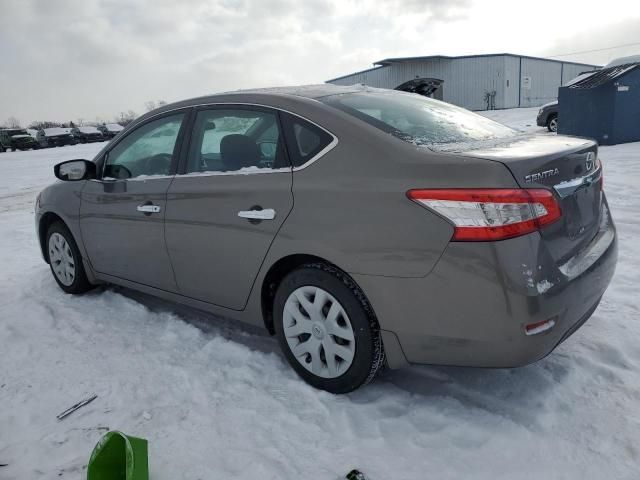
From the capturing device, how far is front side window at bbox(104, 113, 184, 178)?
3.34m

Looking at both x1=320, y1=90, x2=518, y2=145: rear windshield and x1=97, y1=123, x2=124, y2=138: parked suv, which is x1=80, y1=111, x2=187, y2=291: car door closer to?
x1=320, y1=90, x2=518, y2=145: rear windshield

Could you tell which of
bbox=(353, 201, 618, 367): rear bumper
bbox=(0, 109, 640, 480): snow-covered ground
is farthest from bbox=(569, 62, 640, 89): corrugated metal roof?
bbox=(353, 201, 618, 367): rear bumper

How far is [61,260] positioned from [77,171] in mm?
946

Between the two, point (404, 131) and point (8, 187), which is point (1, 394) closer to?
point (404, 131)

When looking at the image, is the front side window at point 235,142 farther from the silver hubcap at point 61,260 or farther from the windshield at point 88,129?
the windshield at point 88,129

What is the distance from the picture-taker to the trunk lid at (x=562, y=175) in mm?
2111

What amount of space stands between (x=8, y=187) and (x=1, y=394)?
40.1 feet

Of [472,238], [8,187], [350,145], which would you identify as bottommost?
[8,187]

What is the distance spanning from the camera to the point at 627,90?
40.0 ft

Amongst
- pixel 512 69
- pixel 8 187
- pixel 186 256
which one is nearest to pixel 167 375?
pixel 186 256

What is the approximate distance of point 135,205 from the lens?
136 inches

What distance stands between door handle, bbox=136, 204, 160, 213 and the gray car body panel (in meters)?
0.61

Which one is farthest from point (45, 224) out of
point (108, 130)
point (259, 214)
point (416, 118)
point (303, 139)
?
point (108, 130)

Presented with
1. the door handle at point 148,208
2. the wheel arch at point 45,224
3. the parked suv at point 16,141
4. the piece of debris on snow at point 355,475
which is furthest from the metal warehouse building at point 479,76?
the piece of debris on snow at point 355,475
